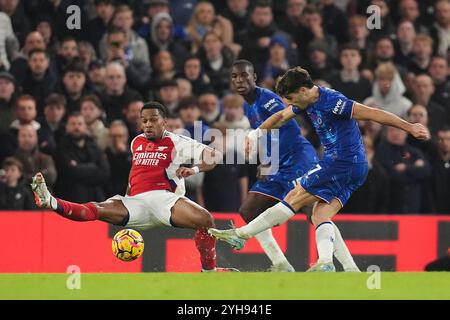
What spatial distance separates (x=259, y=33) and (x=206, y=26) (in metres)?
0.73

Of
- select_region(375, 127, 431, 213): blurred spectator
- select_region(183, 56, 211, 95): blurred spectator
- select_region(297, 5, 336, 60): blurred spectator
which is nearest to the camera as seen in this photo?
select_region(375, 127, 431, 213): blurred spectator

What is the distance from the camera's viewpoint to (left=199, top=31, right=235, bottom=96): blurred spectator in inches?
594

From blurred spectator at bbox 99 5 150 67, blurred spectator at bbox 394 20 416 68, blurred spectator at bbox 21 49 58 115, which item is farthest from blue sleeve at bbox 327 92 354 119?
blurred spectator at bbox 394 20 416 68

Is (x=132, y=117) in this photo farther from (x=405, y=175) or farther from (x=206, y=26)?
(x=405, y=175)

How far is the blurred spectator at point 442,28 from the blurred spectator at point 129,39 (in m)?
4.14

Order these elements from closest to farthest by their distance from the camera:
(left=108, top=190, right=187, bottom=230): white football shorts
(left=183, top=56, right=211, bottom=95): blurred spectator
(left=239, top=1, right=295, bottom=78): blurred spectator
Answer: (left=108, top=190, right=187, bottom=230): white football shorts < (left=183, top=56, right=211, bottom=95): blurred spectator < (left=239, top=1, right=295, bottom=78): blurred spectator

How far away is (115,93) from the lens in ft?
47.4

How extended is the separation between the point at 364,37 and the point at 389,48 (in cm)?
49

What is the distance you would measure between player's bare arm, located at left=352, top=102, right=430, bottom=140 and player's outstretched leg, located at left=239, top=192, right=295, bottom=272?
181cm

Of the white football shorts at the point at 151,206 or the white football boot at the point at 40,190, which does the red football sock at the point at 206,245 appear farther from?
the white football boot at the point at 40,190

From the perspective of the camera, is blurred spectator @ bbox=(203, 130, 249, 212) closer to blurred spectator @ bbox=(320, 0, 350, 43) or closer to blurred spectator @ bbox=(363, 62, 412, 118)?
blurred spectator @ bbox=(363, 62, 412, 118)
